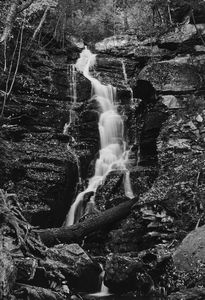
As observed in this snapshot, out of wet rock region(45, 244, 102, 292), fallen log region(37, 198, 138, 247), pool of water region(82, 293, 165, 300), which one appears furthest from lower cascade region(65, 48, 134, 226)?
pool of water region(82, 293, 165, 300)

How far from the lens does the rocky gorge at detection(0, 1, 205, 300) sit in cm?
569

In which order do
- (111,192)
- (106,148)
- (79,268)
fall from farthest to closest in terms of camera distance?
(106,148)
(111,192)
(79,268)

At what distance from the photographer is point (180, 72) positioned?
1355 cm

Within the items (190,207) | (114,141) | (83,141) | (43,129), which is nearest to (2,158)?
(43,129)

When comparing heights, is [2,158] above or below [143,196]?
above

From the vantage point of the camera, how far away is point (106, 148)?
565 inches

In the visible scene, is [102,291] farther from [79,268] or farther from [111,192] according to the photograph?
[111,192]

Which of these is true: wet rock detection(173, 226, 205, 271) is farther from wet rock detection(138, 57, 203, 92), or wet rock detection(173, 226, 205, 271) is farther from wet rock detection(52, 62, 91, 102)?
wet rock detection(52, 62, 91, 102)

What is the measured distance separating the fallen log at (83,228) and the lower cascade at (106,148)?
166 cm

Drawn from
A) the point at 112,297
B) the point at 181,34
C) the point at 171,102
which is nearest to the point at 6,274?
the point at 112,297

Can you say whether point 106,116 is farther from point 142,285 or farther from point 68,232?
point 142,285

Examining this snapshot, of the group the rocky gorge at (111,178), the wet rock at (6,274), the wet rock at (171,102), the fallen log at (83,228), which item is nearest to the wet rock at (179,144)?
the rocky gorge at (111,178)

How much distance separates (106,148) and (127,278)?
7.30 meters

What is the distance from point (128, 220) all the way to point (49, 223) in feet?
10.1
